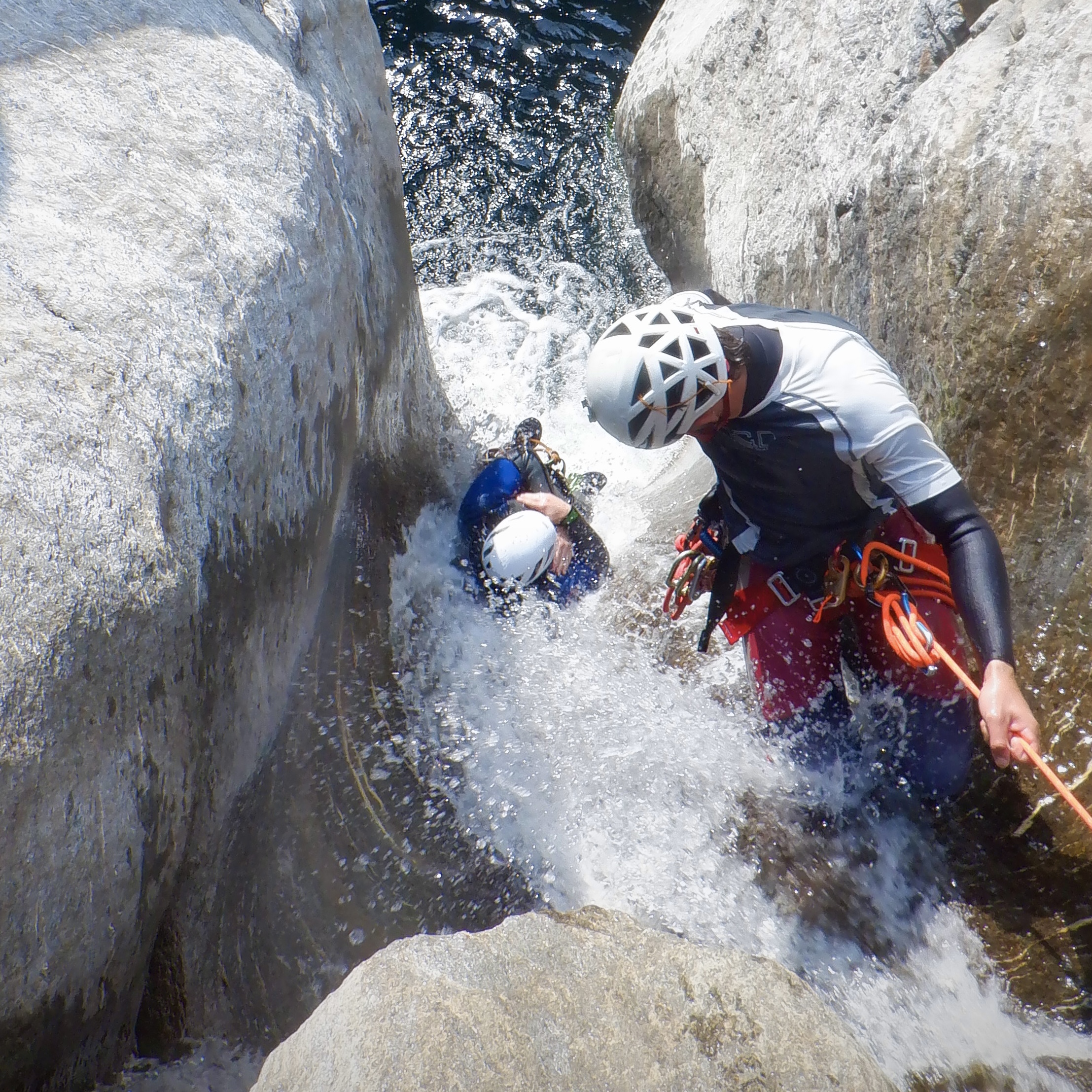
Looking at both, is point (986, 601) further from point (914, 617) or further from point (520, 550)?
point (520, 550)

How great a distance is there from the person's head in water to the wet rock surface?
116cm

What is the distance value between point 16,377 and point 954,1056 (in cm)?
348

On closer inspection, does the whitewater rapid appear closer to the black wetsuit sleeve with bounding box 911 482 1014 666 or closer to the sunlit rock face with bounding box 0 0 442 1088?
the sunlit rock face with bounding box 0 0 442 1088

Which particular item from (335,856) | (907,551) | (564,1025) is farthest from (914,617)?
(335,856)

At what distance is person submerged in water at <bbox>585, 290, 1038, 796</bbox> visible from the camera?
255 cm

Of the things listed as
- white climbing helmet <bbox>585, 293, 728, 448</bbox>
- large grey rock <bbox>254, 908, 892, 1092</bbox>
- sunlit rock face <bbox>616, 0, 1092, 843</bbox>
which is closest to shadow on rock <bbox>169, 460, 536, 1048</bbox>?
large grey rock <bbox>254, 908, 892, 1092</bbox>

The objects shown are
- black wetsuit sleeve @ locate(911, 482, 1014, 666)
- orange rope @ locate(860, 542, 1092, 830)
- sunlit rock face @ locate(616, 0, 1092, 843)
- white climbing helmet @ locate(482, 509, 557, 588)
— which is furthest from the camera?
white climbing helmet @ locate(482, 509, 557, 588)

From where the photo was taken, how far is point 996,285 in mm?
3123

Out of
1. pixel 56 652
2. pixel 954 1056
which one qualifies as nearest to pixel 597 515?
pixel 954 1056

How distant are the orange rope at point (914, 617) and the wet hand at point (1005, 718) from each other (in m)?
0.07

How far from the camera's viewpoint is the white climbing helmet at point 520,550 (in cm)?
441

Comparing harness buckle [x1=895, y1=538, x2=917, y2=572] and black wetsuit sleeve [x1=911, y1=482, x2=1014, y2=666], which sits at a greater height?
black wetsuit sleeve [x1=911, y1=482, x2=1014, y2=666]

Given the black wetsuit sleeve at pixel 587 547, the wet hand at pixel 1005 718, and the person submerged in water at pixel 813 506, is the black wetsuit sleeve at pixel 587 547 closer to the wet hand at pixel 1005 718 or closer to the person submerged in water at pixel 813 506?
the person submerged in water at pixel 813 506

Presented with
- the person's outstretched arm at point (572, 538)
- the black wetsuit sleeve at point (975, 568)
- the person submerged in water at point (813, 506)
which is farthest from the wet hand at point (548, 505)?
the black wetsuit sleeve at point (975, 568)
